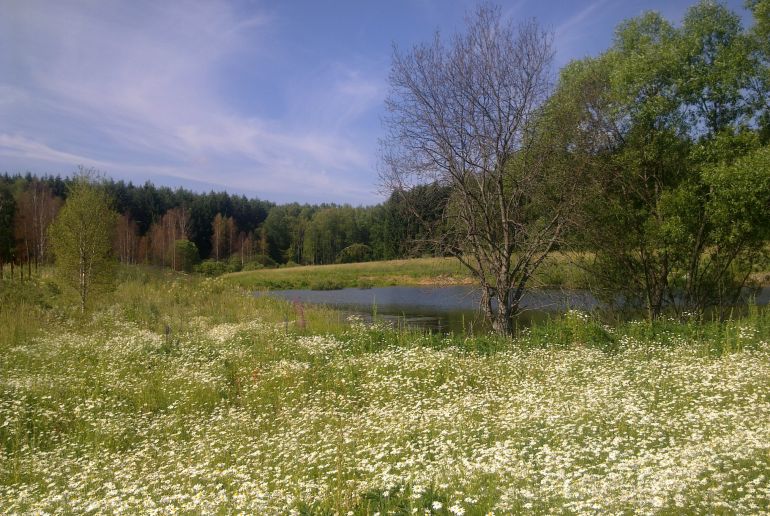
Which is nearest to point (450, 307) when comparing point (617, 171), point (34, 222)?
point (617, 171)

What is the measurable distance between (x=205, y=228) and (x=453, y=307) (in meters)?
71.9

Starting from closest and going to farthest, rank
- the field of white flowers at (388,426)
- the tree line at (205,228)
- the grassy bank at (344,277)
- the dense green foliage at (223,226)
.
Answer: the field of white flowers at (388,426), the tree line at (205,228), the grassy bank at (344,277), the dense green foliage at (223,226)

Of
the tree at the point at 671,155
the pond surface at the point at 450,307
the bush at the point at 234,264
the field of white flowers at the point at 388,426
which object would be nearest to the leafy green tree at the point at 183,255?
the bush at the point at 234,264

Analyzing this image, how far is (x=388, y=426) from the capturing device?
18.2 ft

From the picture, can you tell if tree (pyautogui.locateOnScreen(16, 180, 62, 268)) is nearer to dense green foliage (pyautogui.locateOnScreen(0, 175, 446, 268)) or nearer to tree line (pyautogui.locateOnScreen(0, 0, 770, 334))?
dense green foliage (pyautogui.locateOnScreen(0, 175, 446, 268))

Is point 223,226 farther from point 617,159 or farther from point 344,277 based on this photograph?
point 617,159

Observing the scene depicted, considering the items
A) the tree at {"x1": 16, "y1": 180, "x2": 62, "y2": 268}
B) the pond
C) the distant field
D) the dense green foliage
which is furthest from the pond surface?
the dense green foliage

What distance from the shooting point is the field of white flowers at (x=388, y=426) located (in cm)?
371

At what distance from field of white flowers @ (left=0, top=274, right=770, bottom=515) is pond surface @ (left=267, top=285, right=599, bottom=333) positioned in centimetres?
200

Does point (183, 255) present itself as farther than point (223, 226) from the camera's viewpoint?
No

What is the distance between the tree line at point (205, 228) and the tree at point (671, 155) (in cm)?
3146

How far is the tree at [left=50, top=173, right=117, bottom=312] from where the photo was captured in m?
15.4

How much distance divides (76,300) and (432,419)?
15.0m

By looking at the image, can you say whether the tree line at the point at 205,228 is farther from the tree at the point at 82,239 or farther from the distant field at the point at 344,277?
the tree at the point at 82,239
